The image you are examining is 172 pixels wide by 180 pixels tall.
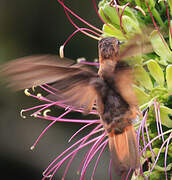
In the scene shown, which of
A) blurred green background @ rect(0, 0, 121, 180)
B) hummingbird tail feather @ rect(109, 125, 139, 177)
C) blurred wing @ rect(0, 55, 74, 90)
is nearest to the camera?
blurred wing @ rect(0, 55, 74, 90)

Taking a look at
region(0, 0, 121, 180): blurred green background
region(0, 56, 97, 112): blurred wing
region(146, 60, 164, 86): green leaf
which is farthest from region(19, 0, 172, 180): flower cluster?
region(0, 0, 121, 180): blurred green background

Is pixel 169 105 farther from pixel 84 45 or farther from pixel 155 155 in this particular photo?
pixel 84 45

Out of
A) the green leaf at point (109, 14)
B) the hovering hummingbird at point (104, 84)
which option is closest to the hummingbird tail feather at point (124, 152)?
the hovering hummingbird at point (104, 84)

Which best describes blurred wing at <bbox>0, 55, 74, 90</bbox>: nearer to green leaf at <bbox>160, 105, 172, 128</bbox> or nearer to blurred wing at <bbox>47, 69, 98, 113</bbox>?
blurred wing at <bbox>47, 69, 98, 113</bbox>

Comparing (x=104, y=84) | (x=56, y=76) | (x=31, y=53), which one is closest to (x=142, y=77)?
(x=104, y=84)

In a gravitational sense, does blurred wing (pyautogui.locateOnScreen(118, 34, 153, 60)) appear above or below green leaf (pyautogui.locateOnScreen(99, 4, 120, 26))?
below

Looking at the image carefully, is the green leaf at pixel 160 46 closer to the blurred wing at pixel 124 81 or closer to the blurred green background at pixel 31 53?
the blurred wing at pixel 124 81
